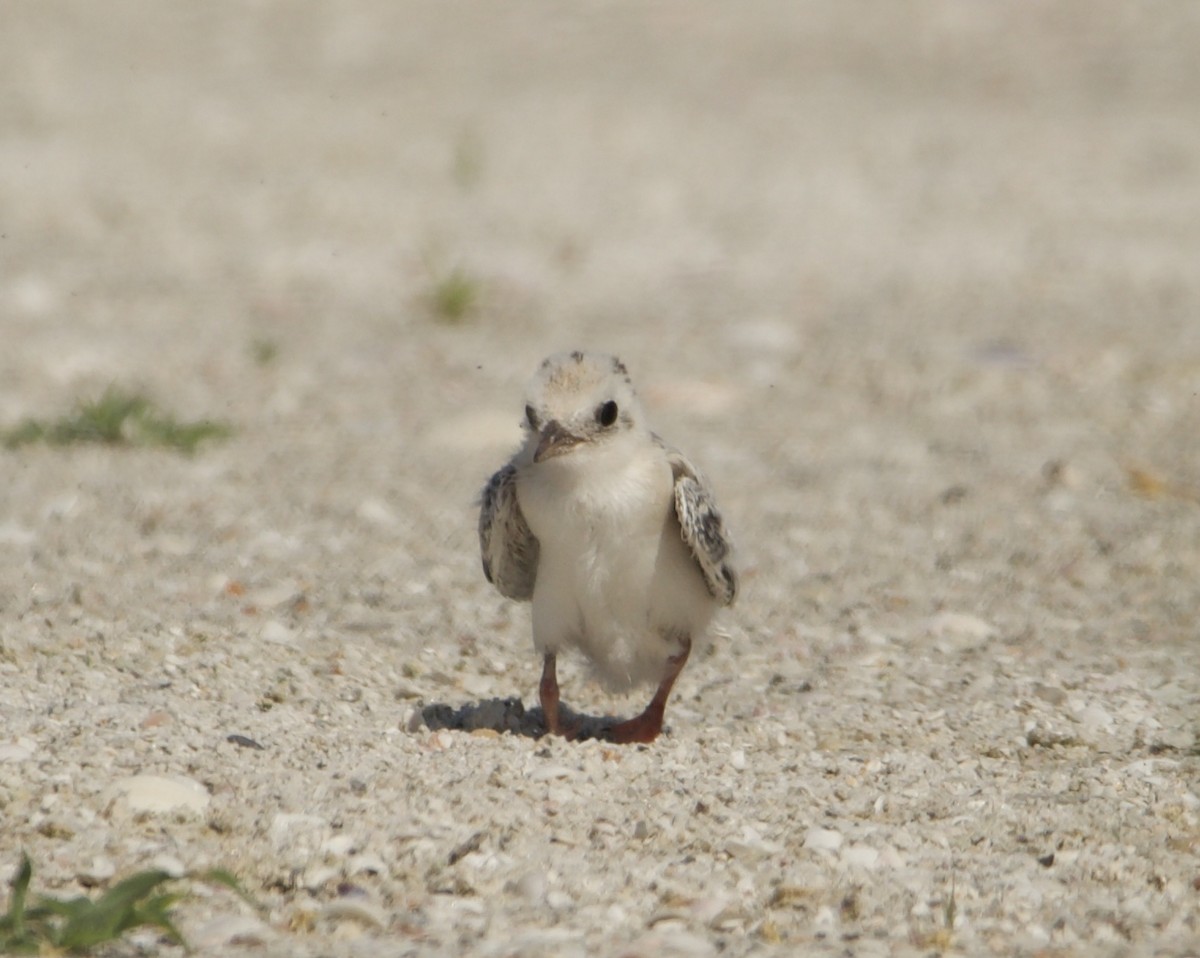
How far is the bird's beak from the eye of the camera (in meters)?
4.95

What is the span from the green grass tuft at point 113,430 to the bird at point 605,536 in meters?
2.93

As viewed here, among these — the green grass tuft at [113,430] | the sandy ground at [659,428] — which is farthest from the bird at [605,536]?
the green grass tuft at [113,430]

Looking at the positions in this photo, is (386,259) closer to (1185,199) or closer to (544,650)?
(1185,199)

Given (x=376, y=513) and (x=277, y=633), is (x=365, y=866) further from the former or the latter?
(x=376, y=513)

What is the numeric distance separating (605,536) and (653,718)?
1.84 ft

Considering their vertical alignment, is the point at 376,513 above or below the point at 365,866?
above

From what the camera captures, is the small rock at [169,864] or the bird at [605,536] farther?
the bird at [605,536]

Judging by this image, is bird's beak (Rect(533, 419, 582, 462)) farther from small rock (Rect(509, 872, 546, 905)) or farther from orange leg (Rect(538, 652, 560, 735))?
small rock (Rect(509, 872, 546, 905))

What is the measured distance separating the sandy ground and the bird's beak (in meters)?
0.77

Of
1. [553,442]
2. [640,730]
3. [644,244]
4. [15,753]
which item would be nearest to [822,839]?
[640,730]

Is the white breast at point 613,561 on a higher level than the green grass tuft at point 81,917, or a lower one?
higher

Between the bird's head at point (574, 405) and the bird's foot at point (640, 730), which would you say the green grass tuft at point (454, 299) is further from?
the bird's foot at point (640, 730)

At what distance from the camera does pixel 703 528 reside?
523 cm

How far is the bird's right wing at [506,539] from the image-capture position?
17.5 ft
